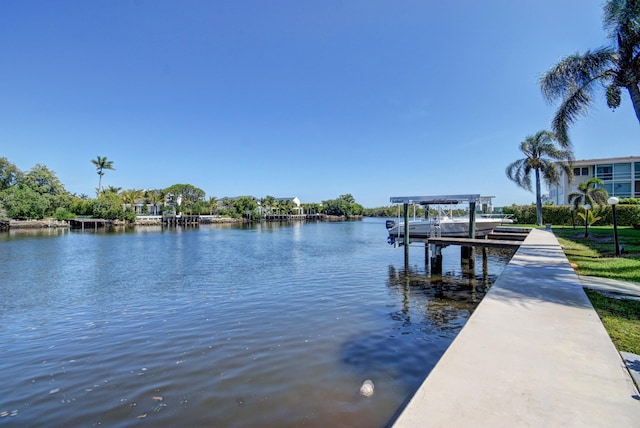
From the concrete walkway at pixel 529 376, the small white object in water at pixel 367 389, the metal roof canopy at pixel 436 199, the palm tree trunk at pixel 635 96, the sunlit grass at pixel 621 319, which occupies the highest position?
the palm tree trunk at pixel 635 96

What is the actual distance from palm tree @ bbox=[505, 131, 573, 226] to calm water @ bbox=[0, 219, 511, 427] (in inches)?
933

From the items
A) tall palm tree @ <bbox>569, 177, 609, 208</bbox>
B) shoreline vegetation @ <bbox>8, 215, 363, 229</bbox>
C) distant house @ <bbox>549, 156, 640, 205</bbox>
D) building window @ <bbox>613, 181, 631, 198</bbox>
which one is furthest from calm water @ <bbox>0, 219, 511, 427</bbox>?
shoreline vegetation @ <bbox>8, 215, 363, 229</bbox>

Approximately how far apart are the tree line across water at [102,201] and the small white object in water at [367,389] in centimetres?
7436

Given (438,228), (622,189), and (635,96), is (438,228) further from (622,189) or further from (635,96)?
(622,189)

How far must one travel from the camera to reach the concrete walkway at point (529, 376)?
8.74 feet

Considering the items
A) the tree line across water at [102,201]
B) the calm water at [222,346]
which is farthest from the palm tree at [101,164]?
the calm water at [222,346]

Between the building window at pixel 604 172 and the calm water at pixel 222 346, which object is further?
the building window at pixel 604 172

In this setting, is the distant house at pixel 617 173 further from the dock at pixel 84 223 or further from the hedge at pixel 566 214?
the dock at pixel 84 223

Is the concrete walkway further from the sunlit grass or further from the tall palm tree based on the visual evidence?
the tall palm tree

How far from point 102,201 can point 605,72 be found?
89.3 meters

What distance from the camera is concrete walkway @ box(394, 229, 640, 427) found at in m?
2.66

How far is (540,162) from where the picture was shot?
33250 mm

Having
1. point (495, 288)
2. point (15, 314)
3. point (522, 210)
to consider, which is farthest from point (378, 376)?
point (522, 210)

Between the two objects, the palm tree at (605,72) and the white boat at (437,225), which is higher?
the palm tree at (605,72)
